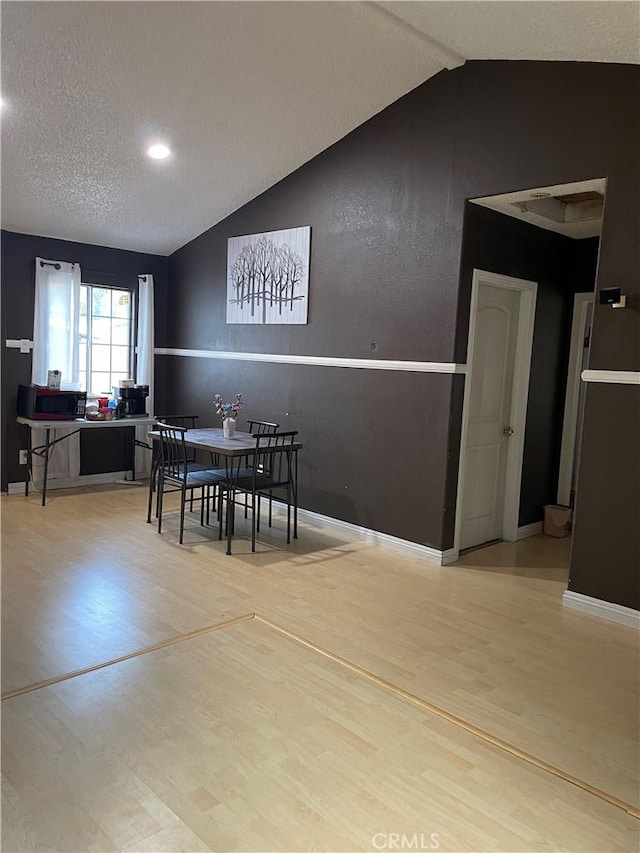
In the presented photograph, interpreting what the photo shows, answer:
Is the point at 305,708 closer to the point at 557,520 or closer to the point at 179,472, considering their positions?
the point at 179,472

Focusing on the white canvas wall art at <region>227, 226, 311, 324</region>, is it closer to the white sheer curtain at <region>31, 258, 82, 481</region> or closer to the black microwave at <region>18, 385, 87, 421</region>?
the white sheer curtain at <region>31, 258, 82, 481</region>

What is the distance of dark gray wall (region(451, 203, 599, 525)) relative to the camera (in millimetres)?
4875

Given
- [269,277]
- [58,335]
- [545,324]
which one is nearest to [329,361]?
[269,277]

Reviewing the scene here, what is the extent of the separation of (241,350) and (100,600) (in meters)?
3.06

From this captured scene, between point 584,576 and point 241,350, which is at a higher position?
point 241,350

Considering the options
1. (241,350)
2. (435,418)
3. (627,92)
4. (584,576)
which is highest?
(627,92)

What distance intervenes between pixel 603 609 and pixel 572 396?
7.49ft

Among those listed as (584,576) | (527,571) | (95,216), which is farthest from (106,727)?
(95,216)

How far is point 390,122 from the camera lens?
4.77 m

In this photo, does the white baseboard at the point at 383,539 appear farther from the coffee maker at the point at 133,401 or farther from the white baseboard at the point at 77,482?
the white baseboard at the point at 77,482

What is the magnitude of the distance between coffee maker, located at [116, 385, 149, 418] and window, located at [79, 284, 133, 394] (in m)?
0.32

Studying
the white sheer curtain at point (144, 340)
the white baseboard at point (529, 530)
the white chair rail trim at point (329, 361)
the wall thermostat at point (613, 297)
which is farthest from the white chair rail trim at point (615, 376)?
the white sheer curtain at point (144, 340)

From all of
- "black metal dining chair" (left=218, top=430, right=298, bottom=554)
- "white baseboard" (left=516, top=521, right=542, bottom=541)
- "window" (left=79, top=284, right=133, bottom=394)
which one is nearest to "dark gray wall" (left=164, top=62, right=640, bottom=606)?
"black metal dining chair" (left=218, top=430, right=298, bottom=554)

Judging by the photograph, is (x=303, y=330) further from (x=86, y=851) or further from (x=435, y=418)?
(x=86, y=851)
